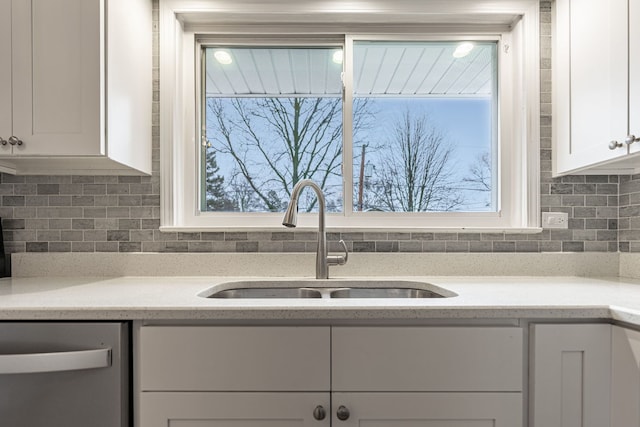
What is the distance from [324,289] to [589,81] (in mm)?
1251

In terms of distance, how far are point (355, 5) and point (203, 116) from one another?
Answer: 0.84 m

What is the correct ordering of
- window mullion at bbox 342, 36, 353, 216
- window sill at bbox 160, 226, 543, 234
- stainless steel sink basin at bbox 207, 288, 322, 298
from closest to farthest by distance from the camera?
stainless steel sink basin at bbox 207, 288, 322, 298, window sill at bbox 160, 226, 543, 234, window mullion at bbox 342, 36, 353, 216

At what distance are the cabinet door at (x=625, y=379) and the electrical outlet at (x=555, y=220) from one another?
713 mm

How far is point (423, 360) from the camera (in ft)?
3.46

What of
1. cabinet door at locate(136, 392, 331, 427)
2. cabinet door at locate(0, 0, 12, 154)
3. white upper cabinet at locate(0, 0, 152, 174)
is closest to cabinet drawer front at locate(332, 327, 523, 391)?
cabinet door at locate(136, 392, 331, 427)

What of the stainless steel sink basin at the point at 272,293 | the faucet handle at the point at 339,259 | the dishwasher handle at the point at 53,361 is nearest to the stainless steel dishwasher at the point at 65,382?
the dishwasher handle at the point at 53,361

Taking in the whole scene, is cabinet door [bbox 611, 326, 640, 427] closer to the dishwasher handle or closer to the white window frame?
the white window frame

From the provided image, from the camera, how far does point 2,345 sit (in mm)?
1039

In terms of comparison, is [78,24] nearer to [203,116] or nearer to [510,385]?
[203,116]

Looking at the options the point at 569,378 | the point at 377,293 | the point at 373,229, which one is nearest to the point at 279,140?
the point at 373,229

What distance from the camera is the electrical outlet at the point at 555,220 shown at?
1688 mm

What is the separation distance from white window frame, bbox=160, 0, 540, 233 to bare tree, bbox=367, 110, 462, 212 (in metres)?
0.08

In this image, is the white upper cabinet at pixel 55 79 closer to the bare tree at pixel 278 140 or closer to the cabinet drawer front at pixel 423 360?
the bare tree at pixel 278 140

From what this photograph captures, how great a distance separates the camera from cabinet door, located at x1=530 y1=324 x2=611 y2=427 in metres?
1.06
